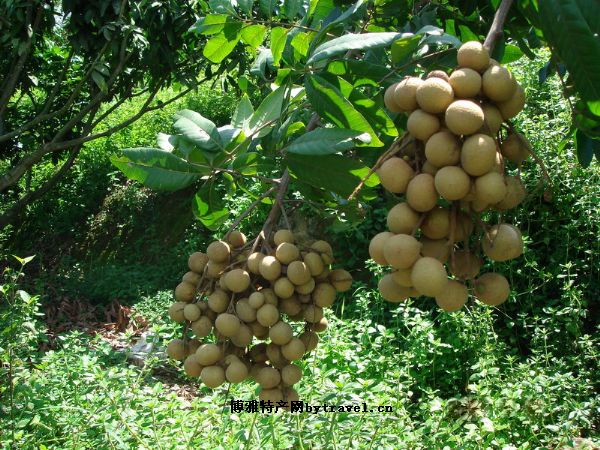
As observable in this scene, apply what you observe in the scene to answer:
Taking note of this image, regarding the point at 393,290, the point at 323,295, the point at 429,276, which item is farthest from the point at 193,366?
the point at 429,276

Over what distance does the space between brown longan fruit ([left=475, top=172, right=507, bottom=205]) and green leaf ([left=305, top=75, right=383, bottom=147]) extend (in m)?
0.27

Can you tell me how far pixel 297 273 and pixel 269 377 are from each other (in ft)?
Answer: 0.66

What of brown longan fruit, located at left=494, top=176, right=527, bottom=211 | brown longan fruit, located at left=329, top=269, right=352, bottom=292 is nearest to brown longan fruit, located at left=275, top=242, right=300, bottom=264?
brown longan fruit, located at left=329, top=269, right=352, bottom=292

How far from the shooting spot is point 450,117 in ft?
2.42

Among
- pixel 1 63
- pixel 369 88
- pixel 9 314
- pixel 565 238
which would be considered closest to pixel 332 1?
pixel 369 88

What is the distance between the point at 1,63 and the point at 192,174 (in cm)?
453

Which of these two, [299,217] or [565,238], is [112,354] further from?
[565,238]

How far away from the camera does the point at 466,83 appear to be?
2.51 ft

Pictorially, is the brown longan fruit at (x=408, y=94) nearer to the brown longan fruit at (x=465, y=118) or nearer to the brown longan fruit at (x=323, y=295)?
the brown longan fruit at (x=465, y=118)

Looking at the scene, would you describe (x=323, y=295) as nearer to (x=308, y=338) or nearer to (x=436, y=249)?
(x=308, y=338)

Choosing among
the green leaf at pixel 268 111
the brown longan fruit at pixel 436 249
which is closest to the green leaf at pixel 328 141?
the green leaf at pixel 268 111

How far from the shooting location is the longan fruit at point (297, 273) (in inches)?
44.1

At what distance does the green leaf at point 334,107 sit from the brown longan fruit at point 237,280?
0.32m

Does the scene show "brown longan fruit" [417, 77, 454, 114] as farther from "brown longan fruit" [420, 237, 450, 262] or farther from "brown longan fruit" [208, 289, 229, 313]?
"brown longan fruit" [208, 289, 229, 313]
